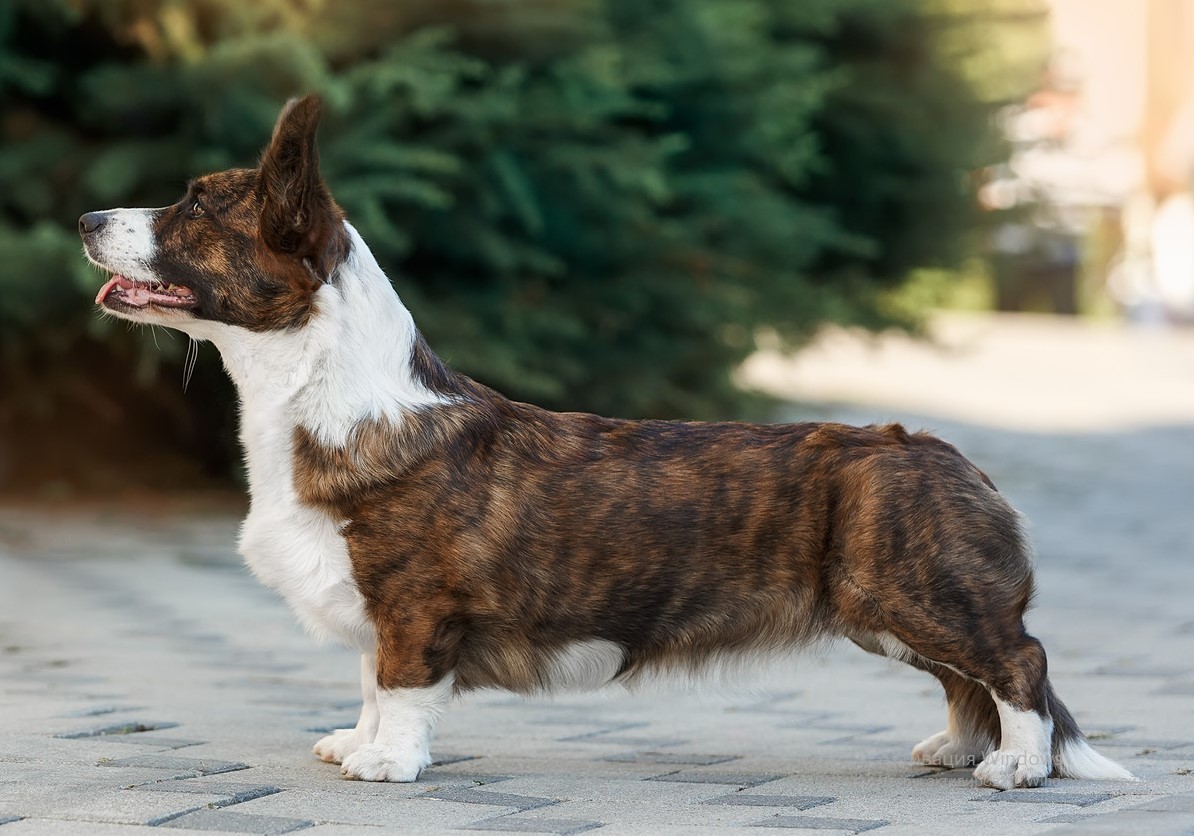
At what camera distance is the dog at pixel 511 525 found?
4.01 meters

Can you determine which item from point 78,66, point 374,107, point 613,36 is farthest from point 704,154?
point 78,66

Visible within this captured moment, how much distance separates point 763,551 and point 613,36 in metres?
6.51

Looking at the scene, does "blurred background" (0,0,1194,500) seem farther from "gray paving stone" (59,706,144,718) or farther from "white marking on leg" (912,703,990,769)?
"white marking on leg" (912,703,990,769)

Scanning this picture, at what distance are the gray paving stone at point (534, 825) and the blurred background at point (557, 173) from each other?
4.36m

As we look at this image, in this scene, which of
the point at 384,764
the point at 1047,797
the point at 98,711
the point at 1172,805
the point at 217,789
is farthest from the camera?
the point at 98,711

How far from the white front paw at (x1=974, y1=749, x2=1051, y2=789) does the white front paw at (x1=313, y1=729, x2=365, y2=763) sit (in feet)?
4.99

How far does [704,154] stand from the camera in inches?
435

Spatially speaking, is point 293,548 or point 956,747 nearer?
point 293,548

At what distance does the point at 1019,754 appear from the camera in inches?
156

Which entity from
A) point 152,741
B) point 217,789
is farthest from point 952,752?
point 152,741


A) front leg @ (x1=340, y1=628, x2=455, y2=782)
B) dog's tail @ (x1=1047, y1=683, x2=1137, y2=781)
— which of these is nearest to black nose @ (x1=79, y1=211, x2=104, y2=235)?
front leg @ (x1=340, y1=628, x2=455, y2=782)

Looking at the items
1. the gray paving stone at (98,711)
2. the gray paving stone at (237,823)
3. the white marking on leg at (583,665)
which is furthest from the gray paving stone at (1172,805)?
the gray paving stone at (98,711)

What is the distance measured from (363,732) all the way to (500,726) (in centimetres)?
81

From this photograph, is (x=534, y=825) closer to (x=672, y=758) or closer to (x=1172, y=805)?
(x=672, y=758)
